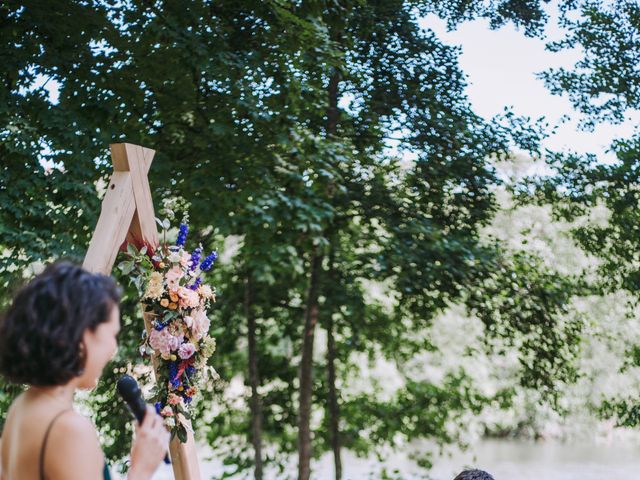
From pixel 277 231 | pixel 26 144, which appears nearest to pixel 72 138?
pixel 26 144

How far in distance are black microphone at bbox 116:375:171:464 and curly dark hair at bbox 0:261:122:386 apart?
21cm

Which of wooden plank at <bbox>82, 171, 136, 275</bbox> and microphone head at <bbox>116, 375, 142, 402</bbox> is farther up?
wooden plank at <bbox>82, 171, 136, 275</bbox>

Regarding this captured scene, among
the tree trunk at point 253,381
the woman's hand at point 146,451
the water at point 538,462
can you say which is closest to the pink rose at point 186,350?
the woman's hand at point 146,451

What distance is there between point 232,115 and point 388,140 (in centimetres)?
217

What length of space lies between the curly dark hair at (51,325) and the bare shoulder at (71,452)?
74 mm

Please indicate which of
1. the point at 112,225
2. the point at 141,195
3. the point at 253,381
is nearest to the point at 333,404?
the point at 253,381

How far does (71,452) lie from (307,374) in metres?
6.54

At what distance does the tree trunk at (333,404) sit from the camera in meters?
7.71

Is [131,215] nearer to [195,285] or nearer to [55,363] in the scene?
[195,285]

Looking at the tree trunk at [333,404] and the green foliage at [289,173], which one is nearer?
the green foliage at [289,173]

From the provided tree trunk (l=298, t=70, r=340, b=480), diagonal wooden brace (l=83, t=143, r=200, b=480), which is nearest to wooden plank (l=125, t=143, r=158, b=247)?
diagonal wooden brace (l=83, t=143, r=200, b=480)

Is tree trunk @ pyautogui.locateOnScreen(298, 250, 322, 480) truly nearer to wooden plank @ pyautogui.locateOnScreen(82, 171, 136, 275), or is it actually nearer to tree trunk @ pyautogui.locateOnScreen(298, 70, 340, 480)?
tree trunk @ pyautogui.locateOnScreen(298, 70, 340, 480)

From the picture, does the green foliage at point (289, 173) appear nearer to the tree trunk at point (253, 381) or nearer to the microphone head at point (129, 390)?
the tree trunk at point (253, 381)

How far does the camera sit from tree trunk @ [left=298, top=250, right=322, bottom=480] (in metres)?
7.55
